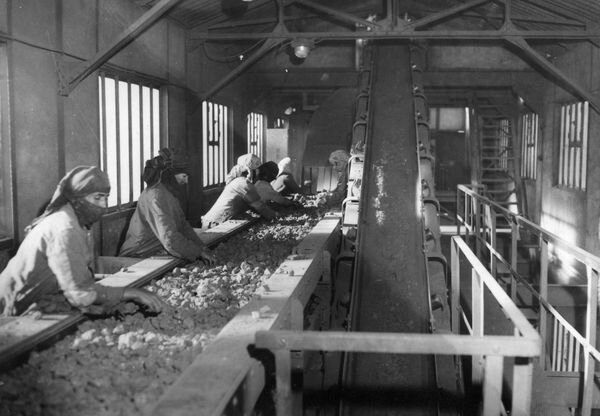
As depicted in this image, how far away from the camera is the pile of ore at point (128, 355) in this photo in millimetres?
2580

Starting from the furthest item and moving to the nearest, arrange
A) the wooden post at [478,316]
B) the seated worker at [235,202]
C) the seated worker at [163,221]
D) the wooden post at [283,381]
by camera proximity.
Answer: the seated worker at [235,202] → the seated worker at [163,221] → the wooden post at [478,316] → the wooden post at [283,381]

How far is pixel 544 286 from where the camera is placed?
5035 mm

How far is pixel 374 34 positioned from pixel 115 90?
386 cm

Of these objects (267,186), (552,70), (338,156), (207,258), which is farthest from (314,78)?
(207,258)

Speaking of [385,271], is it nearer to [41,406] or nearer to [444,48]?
[41,406]

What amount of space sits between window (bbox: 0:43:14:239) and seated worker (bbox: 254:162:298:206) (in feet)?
12.5

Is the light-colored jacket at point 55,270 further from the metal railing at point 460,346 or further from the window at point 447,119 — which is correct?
the window at point 447,119

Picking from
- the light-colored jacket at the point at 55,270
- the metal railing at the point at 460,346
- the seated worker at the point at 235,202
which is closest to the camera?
the metal railing at the point at 460,346

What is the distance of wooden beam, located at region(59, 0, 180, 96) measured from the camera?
609cm

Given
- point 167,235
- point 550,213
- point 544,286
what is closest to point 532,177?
point 550,213

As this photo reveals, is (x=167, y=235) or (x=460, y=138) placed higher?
(x=460, y=138)

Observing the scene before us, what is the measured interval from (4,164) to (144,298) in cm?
249

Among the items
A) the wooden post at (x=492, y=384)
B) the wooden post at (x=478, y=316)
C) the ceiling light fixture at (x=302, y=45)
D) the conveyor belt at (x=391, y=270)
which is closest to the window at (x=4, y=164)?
the conveyor belt at (x=391, y=270)

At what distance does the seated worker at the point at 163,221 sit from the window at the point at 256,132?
360 inches
